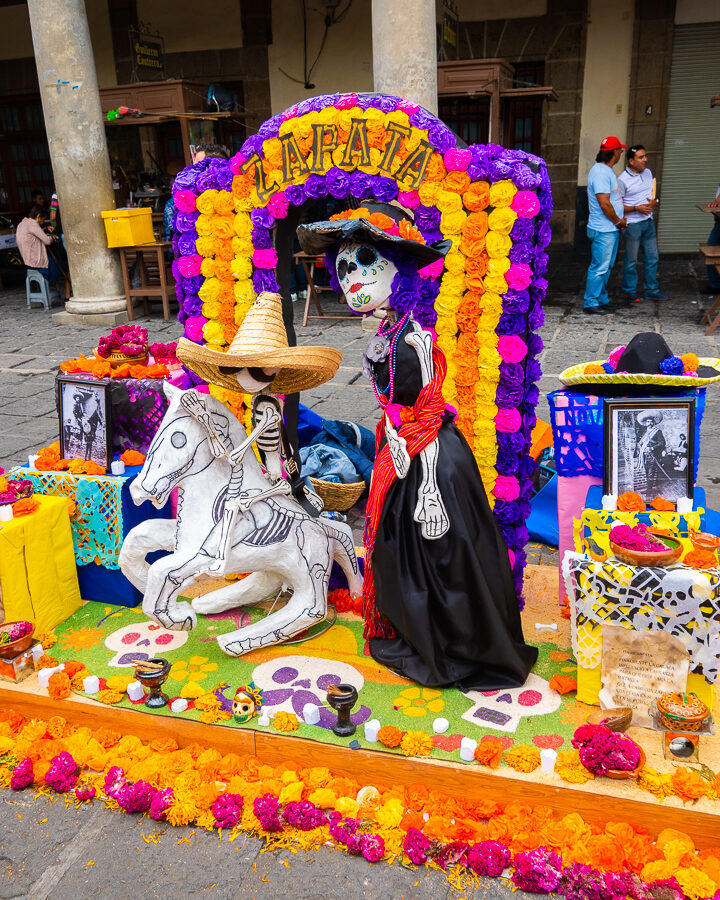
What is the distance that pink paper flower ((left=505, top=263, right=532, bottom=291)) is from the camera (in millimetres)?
3525

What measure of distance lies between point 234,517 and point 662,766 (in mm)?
1883

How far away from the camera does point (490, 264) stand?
357 centimetres

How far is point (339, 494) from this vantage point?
17.1 ft

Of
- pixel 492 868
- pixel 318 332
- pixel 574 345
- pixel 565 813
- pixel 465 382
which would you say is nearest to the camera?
pixel 492 868

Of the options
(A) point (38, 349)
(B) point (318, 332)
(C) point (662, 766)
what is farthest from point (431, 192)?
(A) point (38, 349)

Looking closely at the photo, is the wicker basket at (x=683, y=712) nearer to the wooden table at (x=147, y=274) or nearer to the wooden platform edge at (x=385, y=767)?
the wooden platform edge at (x=385, y=767)

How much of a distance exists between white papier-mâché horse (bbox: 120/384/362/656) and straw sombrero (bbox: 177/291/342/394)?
6.3 inches

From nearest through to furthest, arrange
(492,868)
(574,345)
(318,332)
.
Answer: (492,868) → (574,345) → (318,332)

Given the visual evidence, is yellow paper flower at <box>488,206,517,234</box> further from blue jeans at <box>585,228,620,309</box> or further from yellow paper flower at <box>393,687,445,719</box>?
blue jeans at <box>585,228,620,309</box>

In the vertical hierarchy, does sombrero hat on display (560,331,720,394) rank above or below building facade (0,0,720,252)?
below

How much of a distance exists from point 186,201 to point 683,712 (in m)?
3.16

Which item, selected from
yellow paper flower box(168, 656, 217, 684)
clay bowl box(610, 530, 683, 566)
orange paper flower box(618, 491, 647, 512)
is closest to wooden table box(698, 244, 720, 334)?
orange paper flower box(618, 491, 647, 512)

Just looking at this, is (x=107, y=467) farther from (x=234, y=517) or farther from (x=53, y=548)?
(x=234, y=517)

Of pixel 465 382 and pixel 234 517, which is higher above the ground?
pixel 465 382
